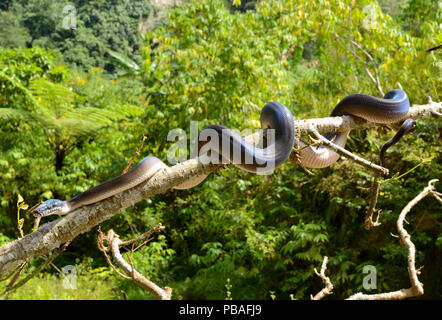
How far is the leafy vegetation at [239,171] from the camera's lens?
3.87m

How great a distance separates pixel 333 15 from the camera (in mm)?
4551

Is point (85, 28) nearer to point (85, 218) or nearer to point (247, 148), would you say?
point (247, 148)

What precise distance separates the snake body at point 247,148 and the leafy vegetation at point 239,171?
6.30 feet

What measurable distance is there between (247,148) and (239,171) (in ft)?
12.0

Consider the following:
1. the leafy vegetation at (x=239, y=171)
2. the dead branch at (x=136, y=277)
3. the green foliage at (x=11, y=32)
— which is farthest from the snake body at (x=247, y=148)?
the green foliage at (x=11, y=32)

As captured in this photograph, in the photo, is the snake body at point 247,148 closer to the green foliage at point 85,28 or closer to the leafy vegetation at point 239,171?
the leafy vegetation at point 239,171

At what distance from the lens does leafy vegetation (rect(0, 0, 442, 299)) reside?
3.87 meters

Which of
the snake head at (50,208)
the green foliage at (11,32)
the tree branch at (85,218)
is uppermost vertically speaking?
the green foliage at (11,32)

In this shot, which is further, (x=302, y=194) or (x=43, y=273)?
(x=43, y=273)

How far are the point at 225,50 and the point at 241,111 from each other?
721mm

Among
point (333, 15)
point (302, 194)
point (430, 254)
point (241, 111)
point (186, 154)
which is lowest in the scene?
point (430, 254)

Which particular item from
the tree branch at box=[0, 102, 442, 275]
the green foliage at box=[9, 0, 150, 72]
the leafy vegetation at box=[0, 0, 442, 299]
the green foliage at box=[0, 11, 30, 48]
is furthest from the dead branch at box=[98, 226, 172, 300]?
the green foliage at box=[0, 11, 30, 48]
